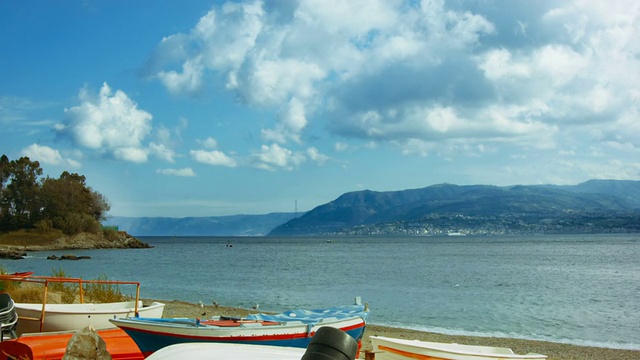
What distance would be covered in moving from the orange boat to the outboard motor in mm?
7396

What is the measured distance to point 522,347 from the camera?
65.5ft

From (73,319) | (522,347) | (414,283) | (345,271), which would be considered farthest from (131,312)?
(345,271)

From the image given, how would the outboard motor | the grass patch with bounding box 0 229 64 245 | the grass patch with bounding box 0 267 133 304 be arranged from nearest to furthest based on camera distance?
1. the outboard motor
2. the grass patch with bounding box 0 267 133 304
3. the grass patch with bounding box 0 229 64 245

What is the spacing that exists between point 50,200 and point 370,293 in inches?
3436

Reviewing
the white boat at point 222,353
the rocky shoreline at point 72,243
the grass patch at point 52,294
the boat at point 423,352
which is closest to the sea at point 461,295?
the grass patch at point 52,294

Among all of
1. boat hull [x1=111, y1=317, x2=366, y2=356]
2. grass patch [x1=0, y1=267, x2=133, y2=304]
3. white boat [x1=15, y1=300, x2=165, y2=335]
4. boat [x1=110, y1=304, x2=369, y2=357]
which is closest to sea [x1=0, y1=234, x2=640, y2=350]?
grass patch [x1=0, y1=267, x2=133, y2=304]

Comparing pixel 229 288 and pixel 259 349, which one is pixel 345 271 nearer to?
pixel 229 288

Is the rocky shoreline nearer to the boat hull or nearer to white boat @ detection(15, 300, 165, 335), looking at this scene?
white boat @ detection(15, 300, 165, 335)

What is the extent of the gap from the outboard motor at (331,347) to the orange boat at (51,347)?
740 cm

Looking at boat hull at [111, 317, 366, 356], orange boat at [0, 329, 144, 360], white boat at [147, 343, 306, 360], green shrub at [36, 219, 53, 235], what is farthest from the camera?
green shrub at [36, 219, 53, 235]

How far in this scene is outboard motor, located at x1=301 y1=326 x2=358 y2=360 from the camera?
12.3 ft

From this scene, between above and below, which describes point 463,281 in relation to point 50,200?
below

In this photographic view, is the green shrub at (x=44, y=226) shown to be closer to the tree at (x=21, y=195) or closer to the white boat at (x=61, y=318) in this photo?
the tree at (x=21, y=195)

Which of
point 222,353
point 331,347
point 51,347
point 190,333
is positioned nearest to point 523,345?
point 190,333
